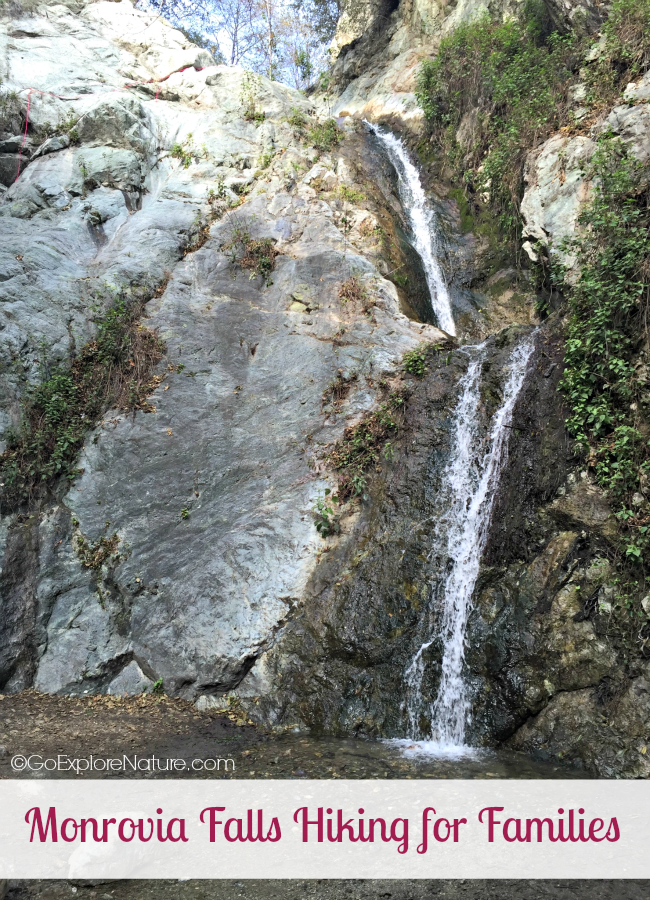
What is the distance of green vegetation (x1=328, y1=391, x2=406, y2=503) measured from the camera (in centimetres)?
790

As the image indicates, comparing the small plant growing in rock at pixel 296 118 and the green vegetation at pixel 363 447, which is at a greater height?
the small plant growing in rock at pixel 296 118

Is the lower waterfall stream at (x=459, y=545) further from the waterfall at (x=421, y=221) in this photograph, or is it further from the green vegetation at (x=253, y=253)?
the green vegetation at (x=253, y=253)

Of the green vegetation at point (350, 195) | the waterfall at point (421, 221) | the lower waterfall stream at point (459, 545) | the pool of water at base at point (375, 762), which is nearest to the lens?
the pool of water at base at point (375, 762)

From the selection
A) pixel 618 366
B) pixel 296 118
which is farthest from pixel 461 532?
pixel 296 118

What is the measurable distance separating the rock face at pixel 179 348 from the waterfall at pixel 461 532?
175cm

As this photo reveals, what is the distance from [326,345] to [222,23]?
2727 centimetres

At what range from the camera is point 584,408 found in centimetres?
693

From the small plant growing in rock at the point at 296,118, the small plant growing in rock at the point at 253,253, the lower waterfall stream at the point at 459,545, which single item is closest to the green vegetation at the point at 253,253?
the small plant growing in rock at the point at 253,253

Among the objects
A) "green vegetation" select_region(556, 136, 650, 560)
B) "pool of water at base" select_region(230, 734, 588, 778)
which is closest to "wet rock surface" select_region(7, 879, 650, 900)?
"pool of water at base" select_region(230, 734, 588, 778)

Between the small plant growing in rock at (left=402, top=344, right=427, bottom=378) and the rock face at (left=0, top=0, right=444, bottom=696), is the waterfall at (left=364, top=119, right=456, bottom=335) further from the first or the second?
the small plant growing in rock at (left=402, top=344, right=427, bottom=378)

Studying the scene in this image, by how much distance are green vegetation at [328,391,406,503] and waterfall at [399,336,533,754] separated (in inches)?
41.4

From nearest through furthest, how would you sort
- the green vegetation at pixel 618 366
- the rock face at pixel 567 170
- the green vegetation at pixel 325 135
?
the green vegetation at pixel 618 366 → the rock face at pixel 567 170 → the green vegetation at pixel 325 135

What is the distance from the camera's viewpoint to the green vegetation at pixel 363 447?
25.9 feet

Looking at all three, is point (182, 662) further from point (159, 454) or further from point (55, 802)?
point (159, 454)
